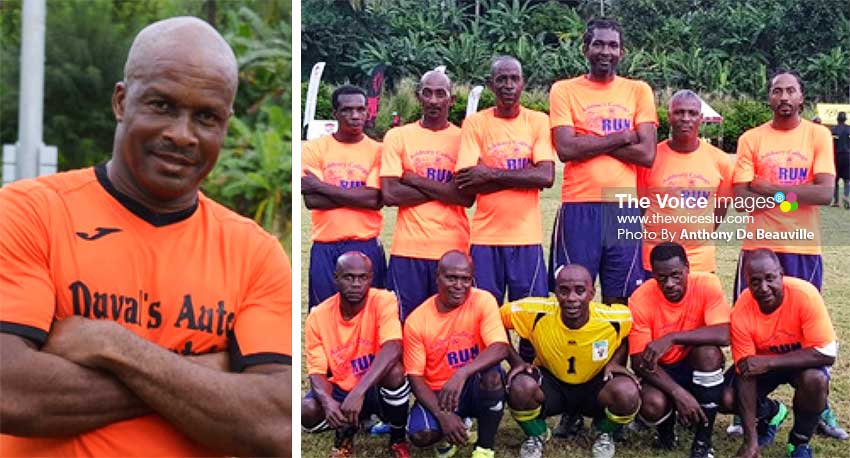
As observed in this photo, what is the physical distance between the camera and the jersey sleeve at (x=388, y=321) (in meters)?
3.07

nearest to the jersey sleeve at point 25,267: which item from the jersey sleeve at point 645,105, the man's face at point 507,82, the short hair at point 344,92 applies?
the short hair at point 344,92

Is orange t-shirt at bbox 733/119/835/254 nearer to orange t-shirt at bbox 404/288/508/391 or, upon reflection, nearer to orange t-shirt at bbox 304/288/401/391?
orange t-shirt at bbox 404/288/508/391

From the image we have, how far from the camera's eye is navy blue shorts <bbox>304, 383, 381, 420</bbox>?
3.09 meters

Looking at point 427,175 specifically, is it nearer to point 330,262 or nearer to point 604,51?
point 330,262

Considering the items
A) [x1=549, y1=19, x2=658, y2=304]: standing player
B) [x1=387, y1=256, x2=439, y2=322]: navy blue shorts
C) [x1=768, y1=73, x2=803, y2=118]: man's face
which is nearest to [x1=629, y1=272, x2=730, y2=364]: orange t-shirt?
[x1=549, y1=19, x2=658, y2=304]: standing player

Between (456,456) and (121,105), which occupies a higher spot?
(121,105)

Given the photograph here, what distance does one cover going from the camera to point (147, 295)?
1956 millimetres

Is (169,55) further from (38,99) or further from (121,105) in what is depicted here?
(38,99)

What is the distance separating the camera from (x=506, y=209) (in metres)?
3.09

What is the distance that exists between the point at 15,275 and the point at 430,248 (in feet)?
4.96

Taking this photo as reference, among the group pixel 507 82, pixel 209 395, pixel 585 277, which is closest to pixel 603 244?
pixel 585 277

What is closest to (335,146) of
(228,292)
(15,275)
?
(228,292)

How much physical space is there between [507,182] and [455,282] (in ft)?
1.08

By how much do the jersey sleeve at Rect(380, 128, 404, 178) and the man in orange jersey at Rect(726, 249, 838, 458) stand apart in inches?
41.9
